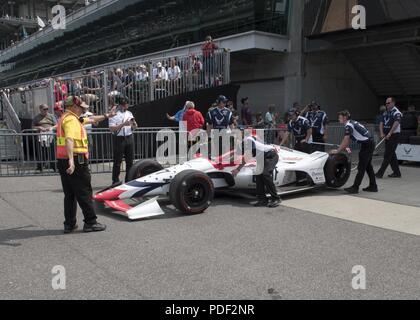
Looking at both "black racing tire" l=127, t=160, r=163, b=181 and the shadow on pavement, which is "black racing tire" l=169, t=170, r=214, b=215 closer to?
"black racing tire" l=127, t=160, r=163, b=181

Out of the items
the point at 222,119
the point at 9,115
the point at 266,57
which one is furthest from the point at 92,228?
the point at 266,57

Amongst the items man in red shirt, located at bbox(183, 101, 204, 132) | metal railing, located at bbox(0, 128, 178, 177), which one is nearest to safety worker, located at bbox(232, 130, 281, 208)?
man in red shirt, located at bbox(183, 101, 204, 132)

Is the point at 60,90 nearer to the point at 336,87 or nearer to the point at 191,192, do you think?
the point at 191,192

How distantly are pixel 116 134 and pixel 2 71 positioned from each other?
71.2 meters

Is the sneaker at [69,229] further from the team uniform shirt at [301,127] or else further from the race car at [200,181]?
the team uniform shirt at [301,127]

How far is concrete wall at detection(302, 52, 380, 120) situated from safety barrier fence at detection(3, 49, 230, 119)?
21.2ft

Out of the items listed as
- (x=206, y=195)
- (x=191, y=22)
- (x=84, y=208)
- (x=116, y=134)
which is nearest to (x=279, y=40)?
(x=191, y=22)

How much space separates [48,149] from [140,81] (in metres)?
3.96

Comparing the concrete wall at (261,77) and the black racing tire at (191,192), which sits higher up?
the concrete wall at (261,77)

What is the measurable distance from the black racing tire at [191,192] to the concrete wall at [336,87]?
14068 millimetres

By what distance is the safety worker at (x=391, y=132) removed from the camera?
10039 millimetres

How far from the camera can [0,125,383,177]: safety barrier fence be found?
11.2m

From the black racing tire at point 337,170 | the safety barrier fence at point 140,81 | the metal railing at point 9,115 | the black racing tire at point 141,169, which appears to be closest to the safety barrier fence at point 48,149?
the safety barrier fence at point 140,81

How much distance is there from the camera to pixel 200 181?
6.81 metres
